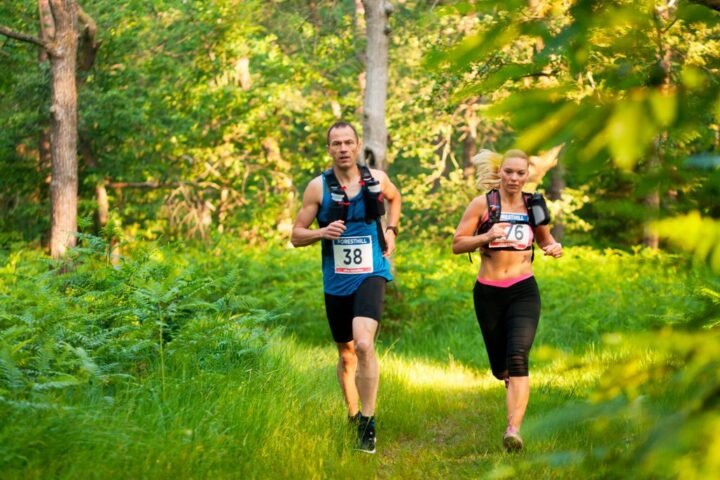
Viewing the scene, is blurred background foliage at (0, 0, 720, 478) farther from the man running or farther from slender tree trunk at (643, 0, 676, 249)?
the man running

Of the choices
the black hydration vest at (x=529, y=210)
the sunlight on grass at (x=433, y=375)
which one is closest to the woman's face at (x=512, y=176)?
the black hydration vest at (x=529, y=210)

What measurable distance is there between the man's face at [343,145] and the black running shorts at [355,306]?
2.74 feet

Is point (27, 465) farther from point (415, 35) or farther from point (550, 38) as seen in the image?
point (415, 35)

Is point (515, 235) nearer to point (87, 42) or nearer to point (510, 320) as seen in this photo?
point (510, 320)

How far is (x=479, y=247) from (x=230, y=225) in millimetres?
20571

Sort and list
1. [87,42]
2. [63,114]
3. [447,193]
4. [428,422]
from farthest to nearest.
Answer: [447,193], [87,42], [63,114], [428,422]

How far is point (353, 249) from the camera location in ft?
22.3

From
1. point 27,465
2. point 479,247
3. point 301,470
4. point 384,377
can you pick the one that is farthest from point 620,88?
point 384,377

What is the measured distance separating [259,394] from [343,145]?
176 centimetres

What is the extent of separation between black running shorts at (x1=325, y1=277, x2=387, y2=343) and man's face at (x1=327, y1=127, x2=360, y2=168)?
83cm

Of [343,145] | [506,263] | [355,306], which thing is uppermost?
[343,145]

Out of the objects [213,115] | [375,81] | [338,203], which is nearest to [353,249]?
[338,203]

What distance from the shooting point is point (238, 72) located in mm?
26391

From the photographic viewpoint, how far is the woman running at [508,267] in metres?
6.81
